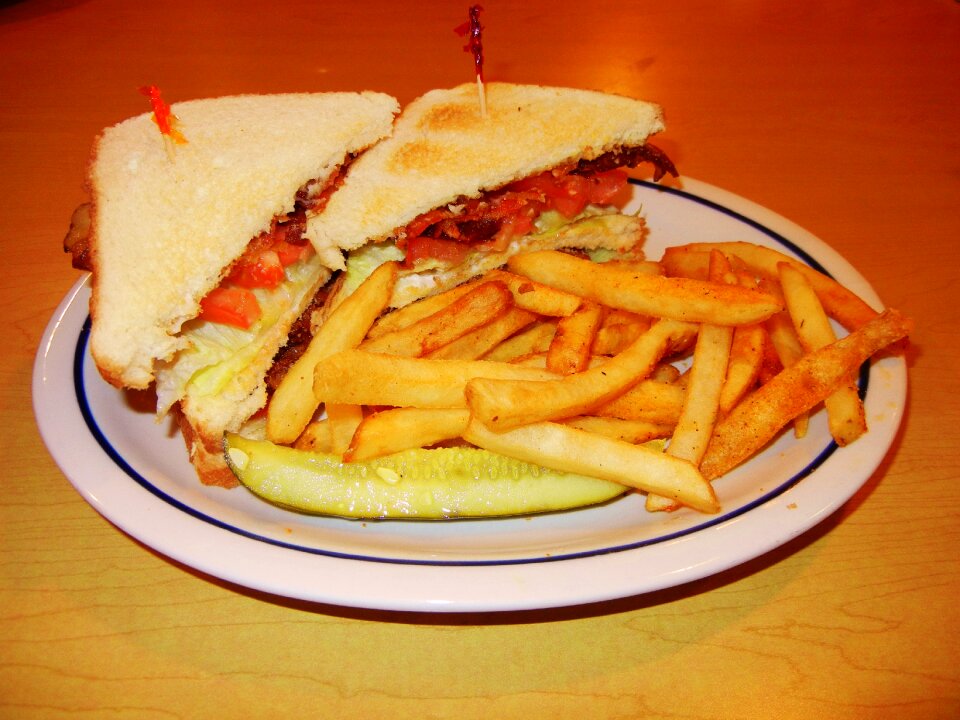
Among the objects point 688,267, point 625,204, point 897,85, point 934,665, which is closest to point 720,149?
point 625,204

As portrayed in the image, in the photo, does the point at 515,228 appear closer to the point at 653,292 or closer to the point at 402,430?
the point at 653,292

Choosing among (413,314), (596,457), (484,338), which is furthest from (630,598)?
(413,314)

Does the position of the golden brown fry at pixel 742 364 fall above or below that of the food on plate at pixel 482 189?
below

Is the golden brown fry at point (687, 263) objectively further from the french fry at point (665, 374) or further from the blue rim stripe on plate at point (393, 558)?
the blue rim stripe on plate at point (393, 558)

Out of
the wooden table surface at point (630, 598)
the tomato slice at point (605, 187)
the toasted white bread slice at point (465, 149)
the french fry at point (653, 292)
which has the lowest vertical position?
the wooden table surface at point (630, 598)

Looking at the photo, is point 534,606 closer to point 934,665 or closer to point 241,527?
point 241,527

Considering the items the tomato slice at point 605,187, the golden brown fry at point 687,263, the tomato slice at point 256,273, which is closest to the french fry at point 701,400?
the golden brown fry at point 687,263
